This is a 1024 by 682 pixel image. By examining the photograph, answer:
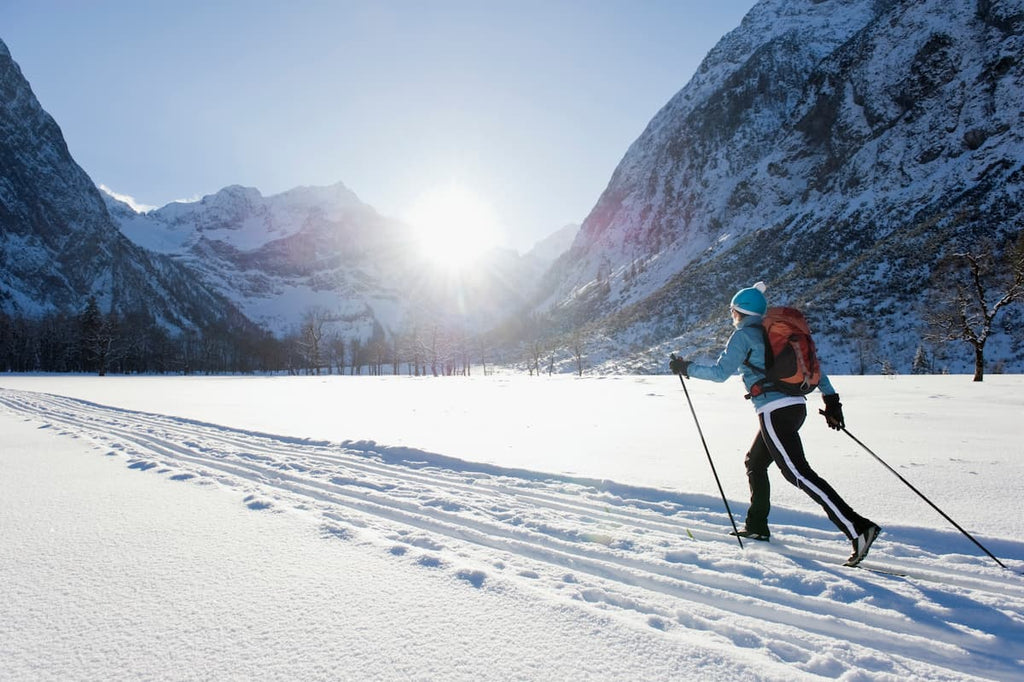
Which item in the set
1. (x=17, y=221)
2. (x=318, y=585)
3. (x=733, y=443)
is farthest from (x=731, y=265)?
(x=17, y=221)

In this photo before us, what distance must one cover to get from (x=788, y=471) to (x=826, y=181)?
131 m

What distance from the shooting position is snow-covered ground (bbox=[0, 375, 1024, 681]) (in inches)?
92.2

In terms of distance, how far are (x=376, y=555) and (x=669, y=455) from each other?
18.0 feet

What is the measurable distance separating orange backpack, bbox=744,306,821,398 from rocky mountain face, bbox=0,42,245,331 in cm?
16660

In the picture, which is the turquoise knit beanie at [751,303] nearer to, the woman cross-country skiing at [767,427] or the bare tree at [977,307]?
the woman cross-country skiing at [767,427]

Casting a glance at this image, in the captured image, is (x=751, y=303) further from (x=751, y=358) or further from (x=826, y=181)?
(x=826, y=181)

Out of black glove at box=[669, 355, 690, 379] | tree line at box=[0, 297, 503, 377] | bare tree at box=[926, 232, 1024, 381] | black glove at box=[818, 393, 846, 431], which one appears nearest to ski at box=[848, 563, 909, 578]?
black glove at box=[818, 393, 846, 431]

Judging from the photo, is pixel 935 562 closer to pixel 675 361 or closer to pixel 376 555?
pixel 675 361

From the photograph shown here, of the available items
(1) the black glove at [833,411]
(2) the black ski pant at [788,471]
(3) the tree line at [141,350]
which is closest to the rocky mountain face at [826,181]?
(3) the tree line at [141,350]

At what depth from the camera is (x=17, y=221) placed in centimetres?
13188

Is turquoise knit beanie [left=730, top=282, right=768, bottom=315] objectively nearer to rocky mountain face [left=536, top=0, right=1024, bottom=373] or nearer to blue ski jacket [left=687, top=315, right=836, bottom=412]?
blue ski jacket [left=687, top=315, right=836, bottom=412]

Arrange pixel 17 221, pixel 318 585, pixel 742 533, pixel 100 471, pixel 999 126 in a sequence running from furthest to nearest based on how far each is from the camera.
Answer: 1. pixel 17 221
2. pixel 999 126
3. pixel 100 471
4. pixel 742 533
5. pixel 318 585

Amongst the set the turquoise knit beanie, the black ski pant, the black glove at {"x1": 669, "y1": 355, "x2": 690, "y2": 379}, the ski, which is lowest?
the ski

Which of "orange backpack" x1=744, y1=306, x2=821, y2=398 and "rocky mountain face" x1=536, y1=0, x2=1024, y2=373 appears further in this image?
"rocky mountain face" x1=536, y1=0, x2=1024, y2=373
